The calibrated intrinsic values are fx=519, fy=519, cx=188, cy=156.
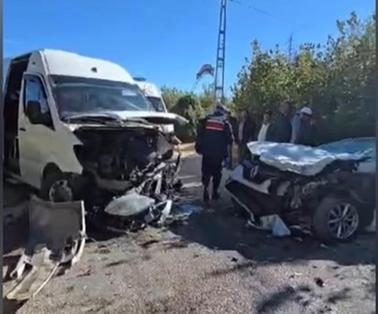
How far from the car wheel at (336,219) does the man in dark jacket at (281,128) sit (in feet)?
9.24

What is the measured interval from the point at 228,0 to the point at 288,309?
118 inches

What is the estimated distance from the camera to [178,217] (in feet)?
22.6

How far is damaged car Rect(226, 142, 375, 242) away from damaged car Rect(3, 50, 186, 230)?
4.48 ft

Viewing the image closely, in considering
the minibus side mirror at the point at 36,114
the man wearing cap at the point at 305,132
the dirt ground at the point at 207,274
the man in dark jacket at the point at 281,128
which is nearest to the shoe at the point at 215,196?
the man in dark jacket at the point at 281,128

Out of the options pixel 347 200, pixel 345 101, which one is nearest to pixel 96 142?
pixel 347 200

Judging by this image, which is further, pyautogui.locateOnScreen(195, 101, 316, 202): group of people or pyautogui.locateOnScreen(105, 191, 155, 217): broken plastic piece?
pyautogui.locateOnScreen(195, 101, 316, 202): group of people

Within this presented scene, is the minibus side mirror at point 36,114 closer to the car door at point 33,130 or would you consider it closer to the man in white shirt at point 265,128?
the car door at point 33,130

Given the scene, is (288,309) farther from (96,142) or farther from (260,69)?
(260,69)

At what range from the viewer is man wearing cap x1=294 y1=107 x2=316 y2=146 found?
26.4 ft

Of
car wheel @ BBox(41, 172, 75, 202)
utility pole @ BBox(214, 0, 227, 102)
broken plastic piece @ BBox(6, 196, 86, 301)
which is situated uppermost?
utility pole @ BBox(214, 0, 227, 102)

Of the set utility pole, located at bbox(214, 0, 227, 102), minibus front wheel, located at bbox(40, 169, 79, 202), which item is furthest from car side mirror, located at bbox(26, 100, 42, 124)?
utility pole, located at bbox(214, 0, 227, 102)

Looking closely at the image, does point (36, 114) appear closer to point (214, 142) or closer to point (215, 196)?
point (214, 142)

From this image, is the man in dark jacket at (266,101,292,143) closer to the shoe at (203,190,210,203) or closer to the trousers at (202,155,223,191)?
the trousers at (202,155,223,191)

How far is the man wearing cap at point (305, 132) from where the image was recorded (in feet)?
26.4
